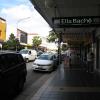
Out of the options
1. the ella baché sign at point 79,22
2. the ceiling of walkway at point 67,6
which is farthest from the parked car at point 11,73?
the ceiling of walkway at point 67,6

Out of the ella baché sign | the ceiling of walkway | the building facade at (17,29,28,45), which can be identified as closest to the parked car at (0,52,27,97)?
the ella baché sign

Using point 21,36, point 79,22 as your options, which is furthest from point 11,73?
point 21,36

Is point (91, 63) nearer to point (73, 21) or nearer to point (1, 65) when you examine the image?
point (73, 21)

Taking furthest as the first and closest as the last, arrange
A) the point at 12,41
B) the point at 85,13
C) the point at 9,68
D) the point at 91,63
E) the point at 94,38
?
the point at 12,41
the point at 94,38
the point at 91,63
the point at 85,13
the point at 9,68

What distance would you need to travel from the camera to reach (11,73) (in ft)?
35.8

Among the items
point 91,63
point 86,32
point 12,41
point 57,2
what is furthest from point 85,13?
point 12,41

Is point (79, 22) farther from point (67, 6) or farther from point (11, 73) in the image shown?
point (11, 73)

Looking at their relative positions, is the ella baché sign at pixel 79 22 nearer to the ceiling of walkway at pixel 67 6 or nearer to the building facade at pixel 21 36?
the ceiling of walkway at pixel 67 6

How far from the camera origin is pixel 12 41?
5934 cm

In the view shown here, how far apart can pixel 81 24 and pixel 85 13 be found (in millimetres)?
4199

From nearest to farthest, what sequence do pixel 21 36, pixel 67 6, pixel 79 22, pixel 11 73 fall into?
1. pixel 11 73
2. pixel 79 22
3. pixel 67 6
4. pixel 21 36

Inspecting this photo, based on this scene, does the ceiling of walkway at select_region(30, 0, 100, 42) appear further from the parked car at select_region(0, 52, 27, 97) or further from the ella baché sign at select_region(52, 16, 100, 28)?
the parked car at select_region(0, 52, 27, 97)

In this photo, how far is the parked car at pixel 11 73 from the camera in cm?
1002

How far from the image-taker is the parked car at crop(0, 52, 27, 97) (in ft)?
32.9
